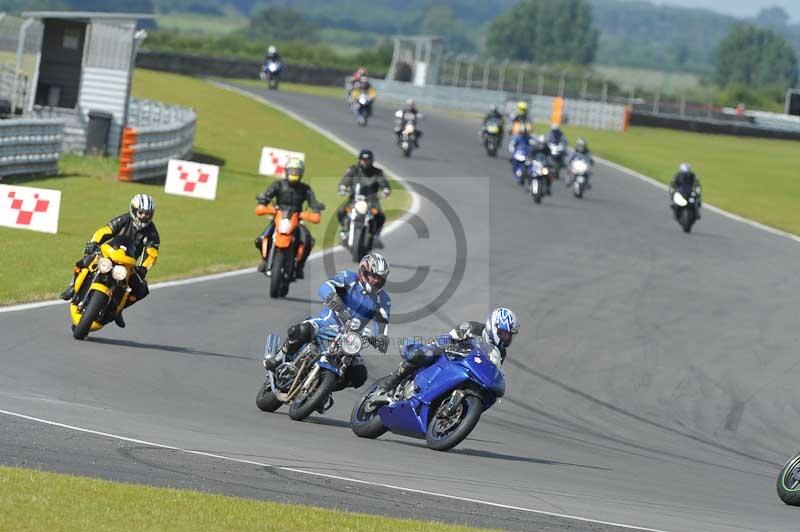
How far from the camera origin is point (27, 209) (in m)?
23.0

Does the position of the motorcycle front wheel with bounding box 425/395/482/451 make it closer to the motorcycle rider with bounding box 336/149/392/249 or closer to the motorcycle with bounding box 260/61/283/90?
the motorcycle rider with bounding box 336/149/392/249

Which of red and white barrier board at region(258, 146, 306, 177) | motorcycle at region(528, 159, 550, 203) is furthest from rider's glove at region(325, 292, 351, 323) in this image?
red and white barrier board at region(258, 146, 306, 177)

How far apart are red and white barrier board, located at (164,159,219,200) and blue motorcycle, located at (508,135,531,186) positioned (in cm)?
991

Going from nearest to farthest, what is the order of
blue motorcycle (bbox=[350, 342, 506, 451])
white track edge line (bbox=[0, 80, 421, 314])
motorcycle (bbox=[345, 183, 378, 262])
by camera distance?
blue motorcycle (bbox=[350, 342, 506, 451])
white track edge line (bbox=[0, 80, 421, 314])
motorcycle (bbox=[345, 183, 378, 262])

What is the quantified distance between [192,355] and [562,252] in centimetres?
1383

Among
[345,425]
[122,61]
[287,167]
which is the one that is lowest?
[345,425]

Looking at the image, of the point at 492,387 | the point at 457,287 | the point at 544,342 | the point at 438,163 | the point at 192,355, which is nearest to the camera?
the point at 492,387

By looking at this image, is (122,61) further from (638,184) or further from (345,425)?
(345,425)

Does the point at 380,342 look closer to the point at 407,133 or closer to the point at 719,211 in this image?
the point at 719,211

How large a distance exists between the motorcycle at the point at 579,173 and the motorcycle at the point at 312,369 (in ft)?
86.7

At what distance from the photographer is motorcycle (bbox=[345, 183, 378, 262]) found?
75.5 ft

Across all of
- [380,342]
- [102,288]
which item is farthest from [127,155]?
[380,342]

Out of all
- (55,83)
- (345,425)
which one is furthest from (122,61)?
(345,425)

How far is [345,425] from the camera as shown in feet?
41.5
